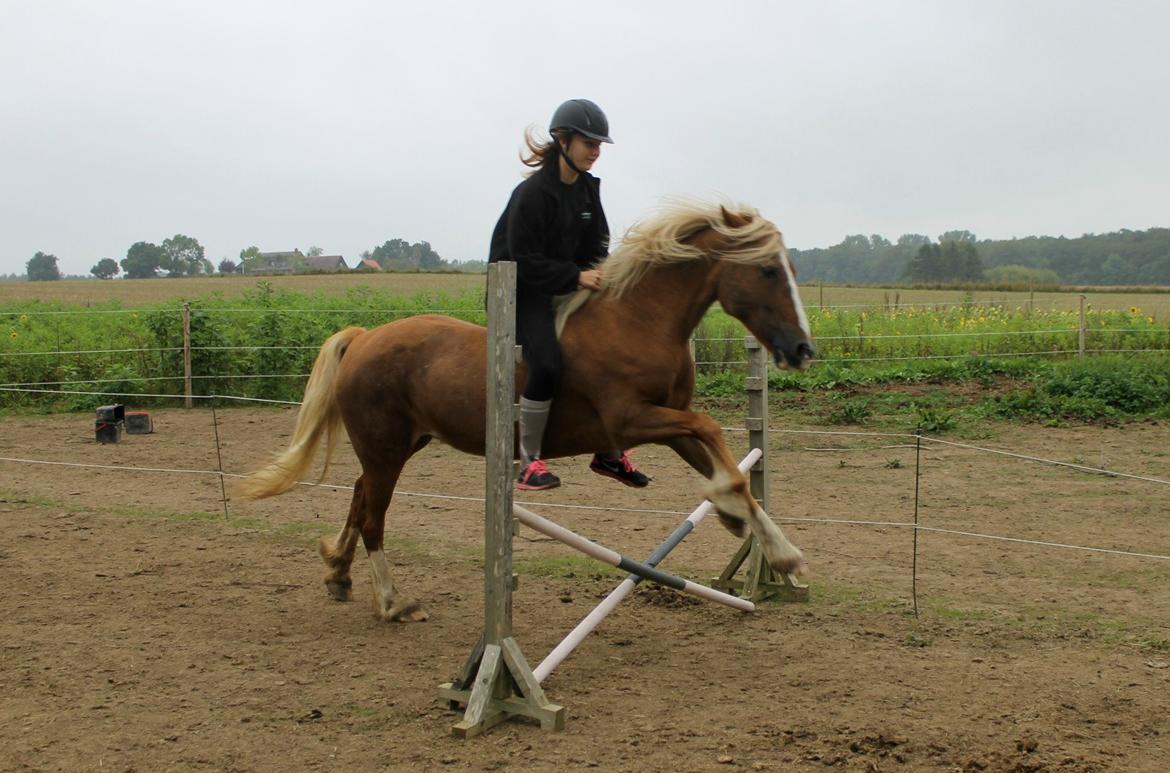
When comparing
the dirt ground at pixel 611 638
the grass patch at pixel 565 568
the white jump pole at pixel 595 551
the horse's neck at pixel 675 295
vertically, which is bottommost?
the grass patch at pixel 565 568

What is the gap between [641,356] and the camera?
4879 millimetres

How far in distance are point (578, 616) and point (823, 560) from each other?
7.10ft

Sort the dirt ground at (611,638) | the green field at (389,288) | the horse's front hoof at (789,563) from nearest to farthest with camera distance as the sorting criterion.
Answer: the dirt ground at (611,638) → the horse's front hoof at (789,563) → the green field at (389,288)

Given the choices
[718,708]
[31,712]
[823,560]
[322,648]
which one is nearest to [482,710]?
[718,708]

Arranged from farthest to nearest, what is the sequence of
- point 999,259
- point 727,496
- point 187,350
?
1. point 999,259
2. point 187,350
3. point 727,496

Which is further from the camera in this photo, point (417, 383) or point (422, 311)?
point (422, 311)

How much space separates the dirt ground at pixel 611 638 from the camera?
13.8 feet

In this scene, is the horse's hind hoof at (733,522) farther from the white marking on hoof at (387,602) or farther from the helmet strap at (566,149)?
the white marking on hoof at (387,602)

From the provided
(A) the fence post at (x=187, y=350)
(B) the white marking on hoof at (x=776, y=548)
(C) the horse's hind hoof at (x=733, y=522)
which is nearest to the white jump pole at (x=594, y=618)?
(C) the horse's hind hoof at (x=733, y=522)

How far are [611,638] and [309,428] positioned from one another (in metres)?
2.31

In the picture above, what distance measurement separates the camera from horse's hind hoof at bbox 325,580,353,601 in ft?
21.5

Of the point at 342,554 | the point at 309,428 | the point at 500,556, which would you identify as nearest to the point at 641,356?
the point at 500,556

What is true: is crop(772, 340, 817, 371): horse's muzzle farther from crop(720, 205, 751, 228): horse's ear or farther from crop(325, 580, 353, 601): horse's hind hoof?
crop(325, 580, 353, 601): horse's hind hoof

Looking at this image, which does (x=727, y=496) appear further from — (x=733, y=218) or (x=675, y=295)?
(x=733, y=218)
